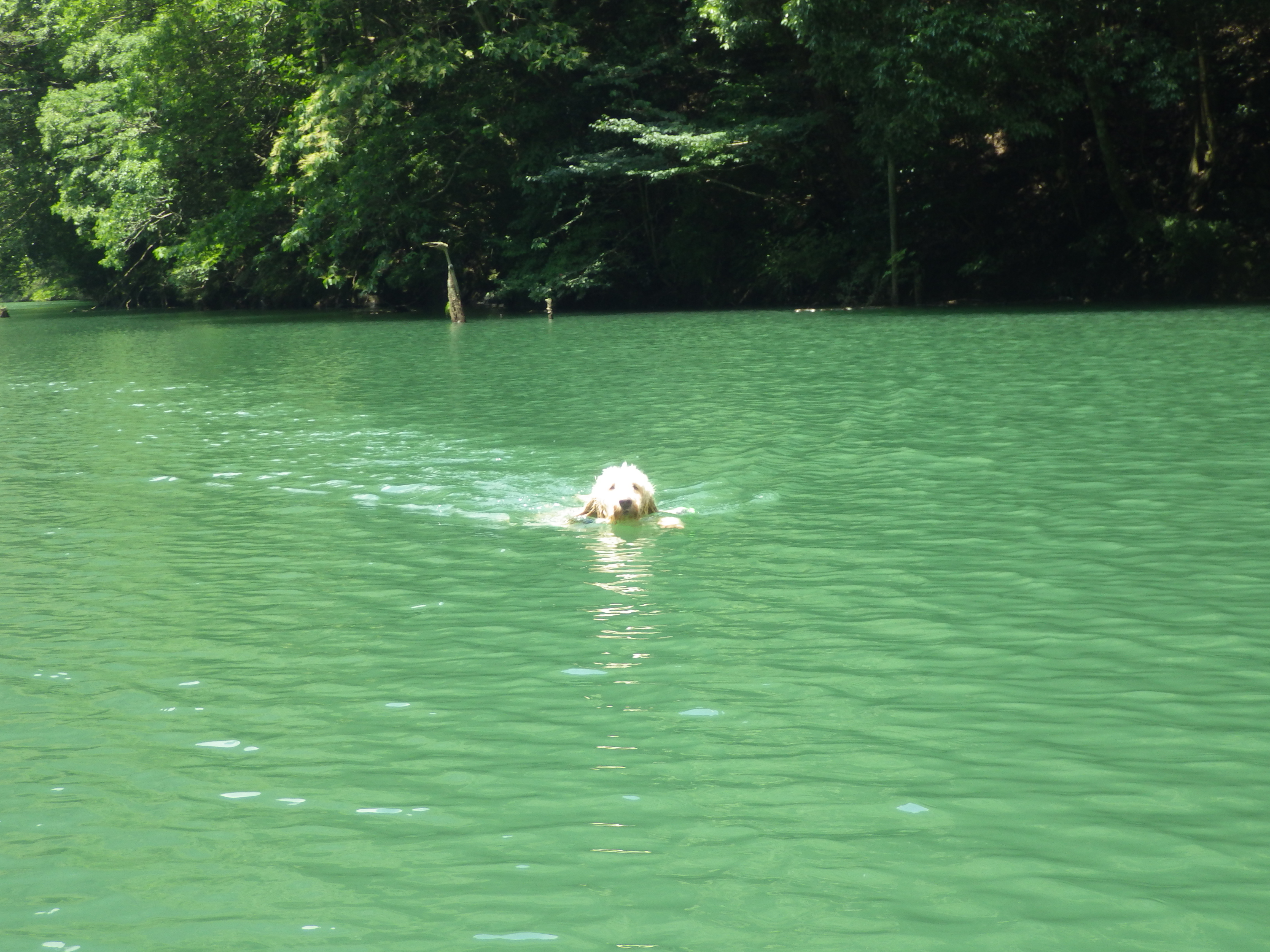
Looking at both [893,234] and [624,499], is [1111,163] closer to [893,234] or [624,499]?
[893,234]

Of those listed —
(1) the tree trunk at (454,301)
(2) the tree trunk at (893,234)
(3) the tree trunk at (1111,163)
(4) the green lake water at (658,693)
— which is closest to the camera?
(4) the green lake water at (658,693)

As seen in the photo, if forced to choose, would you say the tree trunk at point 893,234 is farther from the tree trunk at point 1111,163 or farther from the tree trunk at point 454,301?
the tree trunk at point 454,301

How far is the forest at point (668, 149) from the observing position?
3428cm

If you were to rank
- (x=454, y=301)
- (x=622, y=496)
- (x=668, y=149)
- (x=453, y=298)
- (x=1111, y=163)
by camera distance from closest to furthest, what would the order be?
(x=622, y=496) → (x=1111, y=163) → (x=453, y=298) → (x=454, y=301) → (x=668, y=149)

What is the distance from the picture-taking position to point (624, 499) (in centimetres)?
1083

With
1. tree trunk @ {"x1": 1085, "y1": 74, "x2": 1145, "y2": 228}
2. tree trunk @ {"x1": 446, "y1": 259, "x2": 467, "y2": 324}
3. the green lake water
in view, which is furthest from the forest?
the green lake water

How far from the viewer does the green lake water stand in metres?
4.71

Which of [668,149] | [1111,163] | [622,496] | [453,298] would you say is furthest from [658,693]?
[668,149]

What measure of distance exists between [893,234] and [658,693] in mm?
33411

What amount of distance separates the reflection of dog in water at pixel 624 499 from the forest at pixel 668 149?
24.6 meters

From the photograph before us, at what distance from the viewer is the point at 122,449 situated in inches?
667

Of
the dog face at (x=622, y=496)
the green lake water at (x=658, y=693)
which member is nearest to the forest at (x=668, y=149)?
the green lake water at (x=658, y=693)

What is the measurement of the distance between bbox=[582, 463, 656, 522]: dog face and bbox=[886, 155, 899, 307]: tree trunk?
28.4 meters

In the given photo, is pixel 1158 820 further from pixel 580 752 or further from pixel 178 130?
pixel 178 130
